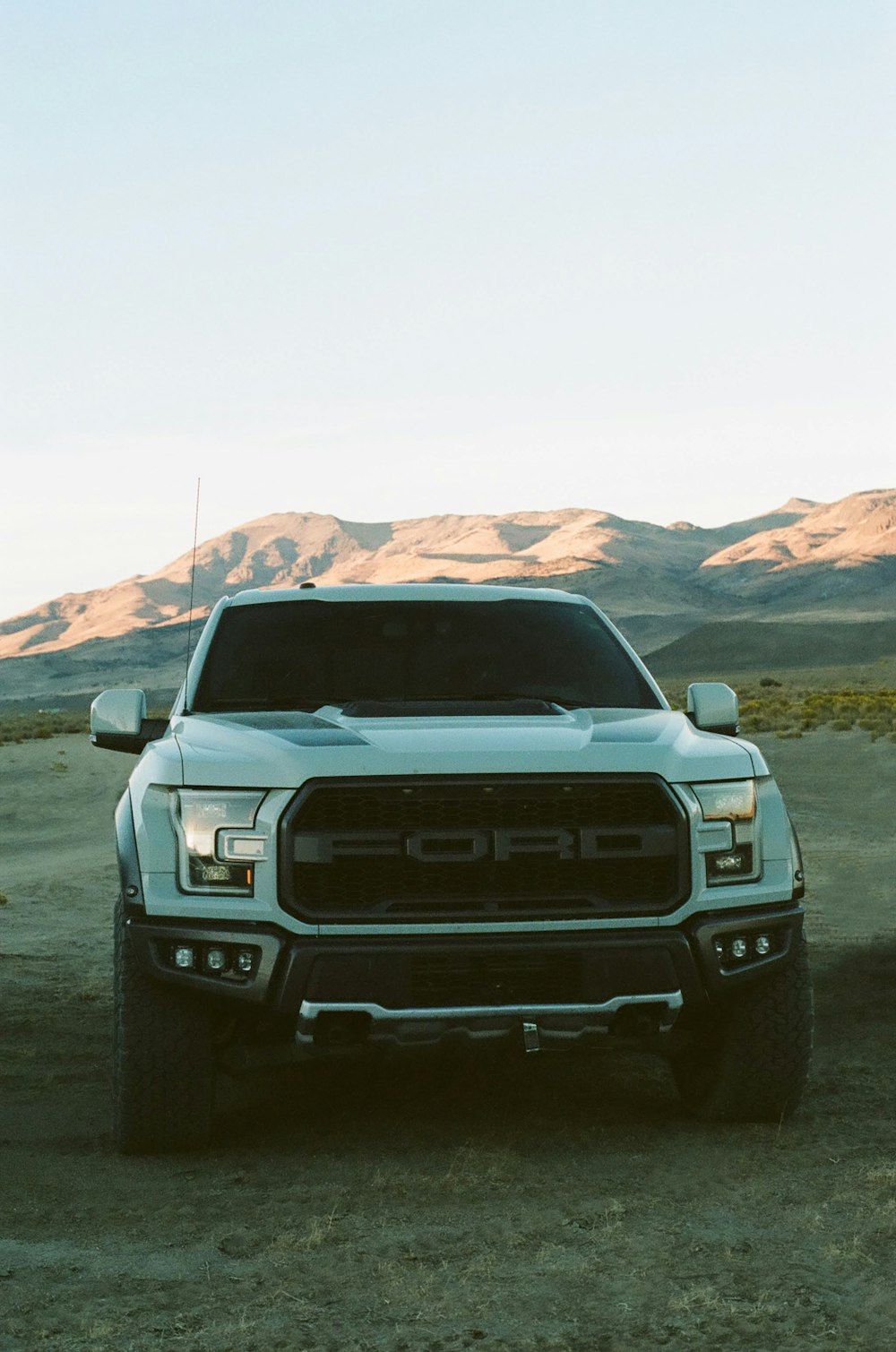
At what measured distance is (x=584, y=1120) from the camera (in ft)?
19.9

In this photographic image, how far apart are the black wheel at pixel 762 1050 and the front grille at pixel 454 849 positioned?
0.64m

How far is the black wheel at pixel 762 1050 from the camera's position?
220 inches

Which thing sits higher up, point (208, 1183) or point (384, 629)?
point (384, 629)

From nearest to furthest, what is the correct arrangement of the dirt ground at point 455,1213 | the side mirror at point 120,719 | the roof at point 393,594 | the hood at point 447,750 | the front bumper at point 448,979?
the dirt ground at point 455,1213 → the front bumper at point 448,979 → the hood at point 447,750 → the side mirror at point 120,719 → the roof at point 393,594

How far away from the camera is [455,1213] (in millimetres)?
4836

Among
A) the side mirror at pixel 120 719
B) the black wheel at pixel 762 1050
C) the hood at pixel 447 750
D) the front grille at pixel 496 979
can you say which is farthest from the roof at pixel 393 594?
the front grille at pixel 496 979

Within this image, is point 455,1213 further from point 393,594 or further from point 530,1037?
point 393,594

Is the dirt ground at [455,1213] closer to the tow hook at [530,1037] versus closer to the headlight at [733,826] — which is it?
the tow hook at [530,1037]

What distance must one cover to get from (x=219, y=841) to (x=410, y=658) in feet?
5.83

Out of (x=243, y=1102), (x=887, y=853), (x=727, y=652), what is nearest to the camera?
(x=243, y=1102)

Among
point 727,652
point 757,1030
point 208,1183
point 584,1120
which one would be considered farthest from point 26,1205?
point 727,652

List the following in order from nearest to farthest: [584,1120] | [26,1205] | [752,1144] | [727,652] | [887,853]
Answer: [26,1205] < [752,1144] < [584,1120] < [887,853] < [727,652]

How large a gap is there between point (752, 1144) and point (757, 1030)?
1.27 feet

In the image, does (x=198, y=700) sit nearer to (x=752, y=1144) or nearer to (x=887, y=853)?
(x=752, y=1144)
